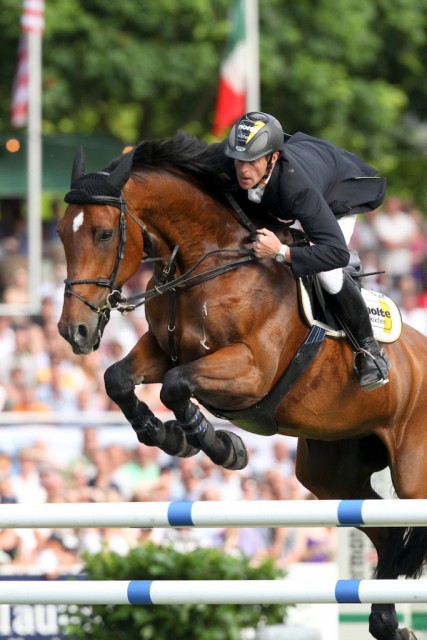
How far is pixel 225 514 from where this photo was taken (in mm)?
5062

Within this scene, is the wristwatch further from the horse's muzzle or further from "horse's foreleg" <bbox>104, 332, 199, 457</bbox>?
the horse's muzzle

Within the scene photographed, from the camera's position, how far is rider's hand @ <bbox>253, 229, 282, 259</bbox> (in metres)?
5.89

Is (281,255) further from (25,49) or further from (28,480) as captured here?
(25,49)

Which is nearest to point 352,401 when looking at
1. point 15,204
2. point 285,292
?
point 285,292

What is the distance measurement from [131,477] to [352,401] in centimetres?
417

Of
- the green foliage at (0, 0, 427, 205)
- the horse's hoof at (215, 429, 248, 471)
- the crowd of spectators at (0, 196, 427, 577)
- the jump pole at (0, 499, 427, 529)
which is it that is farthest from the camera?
the green foliage at (0, 0, 427, 205)

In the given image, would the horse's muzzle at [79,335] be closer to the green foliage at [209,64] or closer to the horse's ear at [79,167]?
the horse's ear at [79,167]

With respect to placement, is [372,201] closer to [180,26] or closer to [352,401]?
[352,401]

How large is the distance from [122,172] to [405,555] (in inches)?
108

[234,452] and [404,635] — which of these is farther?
[404,635]

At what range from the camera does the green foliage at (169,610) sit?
7.08m

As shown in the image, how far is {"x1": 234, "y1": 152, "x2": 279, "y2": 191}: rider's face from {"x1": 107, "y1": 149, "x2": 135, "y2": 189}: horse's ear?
52cm

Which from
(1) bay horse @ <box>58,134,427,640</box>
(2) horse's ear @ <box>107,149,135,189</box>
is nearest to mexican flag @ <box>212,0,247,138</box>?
(1) bay horse @ <box>58,134,427,640</box>

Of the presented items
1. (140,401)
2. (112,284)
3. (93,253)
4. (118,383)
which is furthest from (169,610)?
(93,253)
